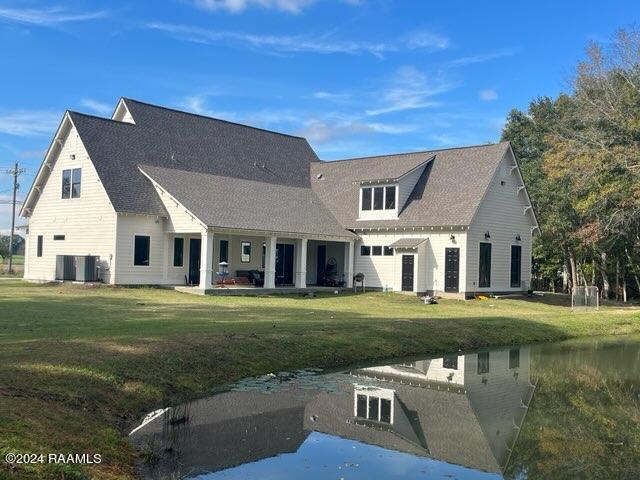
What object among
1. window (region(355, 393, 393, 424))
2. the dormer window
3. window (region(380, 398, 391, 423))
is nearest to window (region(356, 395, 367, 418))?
window (region(355, 393, 393, 424))

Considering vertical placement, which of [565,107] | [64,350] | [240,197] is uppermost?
[565,107]

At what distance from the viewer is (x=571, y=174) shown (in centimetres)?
3378

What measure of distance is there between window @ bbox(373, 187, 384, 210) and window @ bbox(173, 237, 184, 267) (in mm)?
10121

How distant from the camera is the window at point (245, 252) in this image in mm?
33594

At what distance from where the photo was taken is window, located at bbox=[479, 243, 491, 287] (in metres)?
32.5

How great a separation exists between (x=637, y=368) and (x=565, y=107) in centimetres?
3717

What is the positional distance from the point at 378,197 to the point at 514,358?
63.3ft

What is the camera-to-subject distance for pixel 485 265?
3272 centimetres

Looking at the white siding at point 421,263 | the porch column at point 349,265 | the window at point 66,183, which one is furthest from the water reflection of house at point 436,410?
the window at point 66,183

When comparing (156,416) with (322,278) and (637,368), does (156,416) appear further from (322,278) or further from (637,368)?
(322,278)

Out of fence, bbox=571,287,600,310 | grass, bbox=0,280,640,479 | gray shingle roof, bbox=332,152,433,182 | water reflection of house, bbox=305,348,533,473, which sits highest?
gray shingle roof, bbox=332,152,433,182

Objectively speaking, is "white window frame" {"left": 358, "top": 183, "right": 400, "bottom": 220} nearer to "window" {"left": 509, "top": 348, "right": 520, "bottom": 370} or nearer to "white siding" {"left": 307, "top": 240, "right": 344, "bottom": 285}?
"white siding" {"left": 307, "top": 240, "right": 344, "bottom": 285}

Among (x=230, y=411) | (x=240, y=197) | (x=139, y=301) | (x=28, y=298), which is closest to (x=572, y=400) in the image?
(x=230, y=411)

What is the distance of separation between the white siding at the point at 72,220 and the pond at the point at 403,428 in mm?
19212
